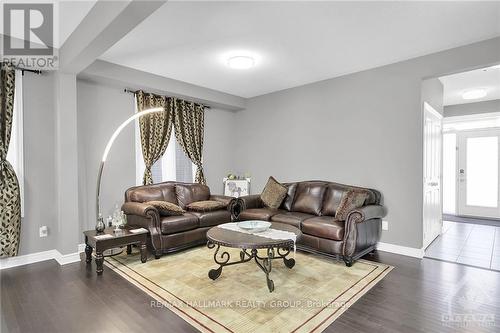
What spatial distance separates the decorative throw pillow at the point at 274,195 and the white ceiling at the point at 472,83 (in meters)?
3.24

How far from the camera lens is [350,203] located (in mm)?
3605

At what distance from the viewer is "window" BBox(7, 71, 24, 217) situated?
3422mm

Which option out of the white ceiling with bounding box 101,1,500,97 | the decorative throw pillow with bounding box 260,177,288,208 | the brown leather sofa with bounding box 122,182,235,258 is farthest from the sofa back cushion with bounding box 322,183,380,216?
the white ceiling with bounding box 101,1,500,97

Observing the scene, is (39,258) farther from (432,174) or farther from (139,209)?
(432,174)

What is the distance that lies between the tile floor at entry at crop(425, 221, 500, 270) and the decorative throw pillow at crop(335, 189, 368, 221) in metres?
1.23

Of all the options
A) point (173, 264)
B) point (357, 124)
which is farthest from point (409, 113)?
point (173, 264)

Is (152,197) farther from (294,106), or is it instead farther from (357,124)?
(357,124)

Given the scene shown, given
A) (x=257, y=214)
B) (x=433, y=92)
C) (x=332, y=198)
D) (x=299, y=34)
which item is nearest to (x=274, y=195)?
(x=257, y=214)

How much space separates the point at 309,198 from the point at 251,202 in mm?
1007

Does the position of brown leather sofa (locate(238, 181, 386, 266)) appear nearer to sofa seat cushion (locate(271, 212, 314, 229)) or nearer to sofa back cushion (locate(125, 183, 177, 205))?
sofa seat cushion (locate(271, 212, 314, 229))

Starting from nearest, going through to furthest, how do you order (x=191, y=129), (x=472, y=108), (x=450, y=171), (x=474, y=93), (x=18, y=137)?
(x=18, y=137) < (x=474, y=93) < (x=191, y=129) < (x=472, y=108) < (x=450, y=171)

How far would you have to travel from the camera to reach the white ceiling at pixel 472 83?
14.0 feet

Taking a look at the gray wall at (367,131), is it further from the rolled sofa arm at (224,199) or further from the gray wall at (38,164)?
the gray wall at (38,164)

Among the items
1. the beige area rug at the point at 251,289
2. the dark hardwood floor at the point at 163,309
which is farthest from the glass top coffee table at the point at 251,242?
the dark hardwood floor at the point at 163,309
